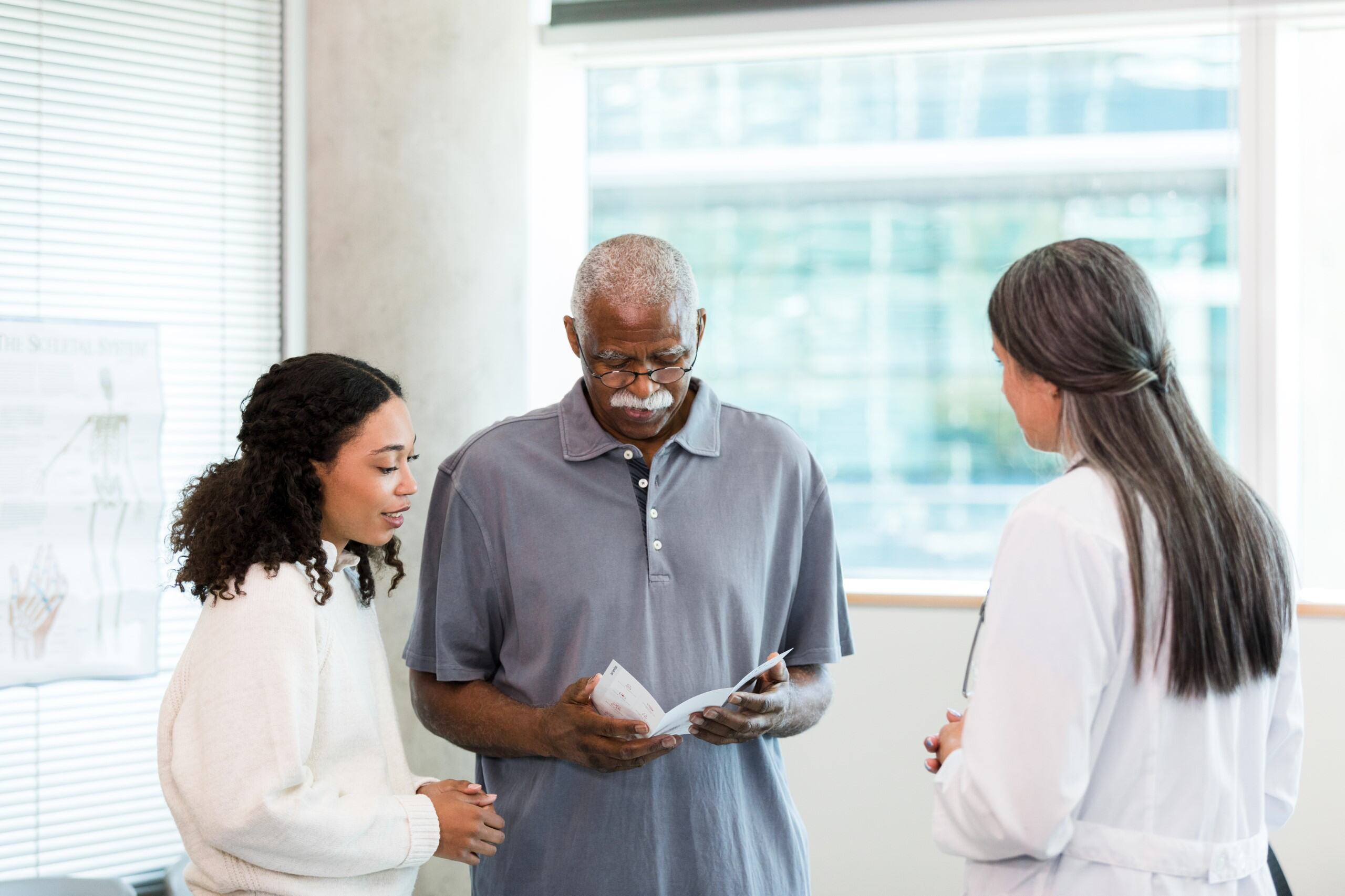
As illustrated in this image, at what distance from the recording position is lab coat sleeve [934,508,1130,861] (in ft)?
3.91

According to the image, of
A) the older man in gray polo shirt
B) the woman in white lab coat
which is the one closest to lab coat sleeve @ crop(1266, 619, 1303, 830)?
the woman in white lab coat

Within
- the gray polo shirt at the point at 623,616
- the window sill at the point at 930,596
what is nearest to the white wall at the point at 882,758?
the window sill at the point at 930,596

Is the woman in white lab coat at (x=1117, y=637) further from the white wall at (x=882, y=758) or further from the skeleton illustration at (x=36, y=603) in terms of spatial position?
the skeleton illustration at (x=36, y=603)

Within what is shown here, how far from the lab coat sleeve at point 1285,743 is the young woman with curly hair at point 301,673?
1.11 m

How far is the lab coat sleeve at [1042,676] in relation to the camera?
1.19 metres

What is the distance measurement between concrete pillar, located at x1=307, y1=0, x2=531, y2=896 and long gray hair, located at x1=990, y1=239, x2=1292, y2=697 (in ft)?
6.53

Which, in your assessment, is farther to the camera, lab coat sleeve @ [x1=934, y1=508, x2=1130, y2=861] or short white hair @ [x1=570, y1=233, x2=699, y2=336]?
short white hair @ [x1=570, y1=233, x2=699, y2=336]

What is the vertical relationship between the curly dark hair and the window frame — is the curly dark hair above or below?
below

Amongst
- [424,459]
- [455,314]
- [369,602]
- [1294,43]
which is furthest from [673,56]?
[369,602]

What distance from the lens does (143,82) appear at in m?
2.80

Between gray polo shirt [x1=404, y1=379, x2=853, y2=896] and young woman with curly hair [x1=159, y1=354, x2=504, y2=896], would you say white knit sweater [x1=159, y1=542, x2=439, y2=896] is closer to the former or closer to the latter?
young woman with curly hair [x1=159, y1=354, x2=504, y2=896]

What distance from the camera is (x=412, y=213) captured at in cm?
296

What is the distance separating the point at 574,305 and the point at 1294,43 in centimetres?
263

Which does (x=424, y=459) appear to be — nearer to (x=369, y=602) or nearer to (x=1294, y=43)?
(x=369, y=602)
